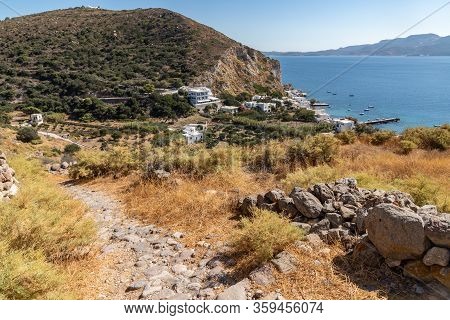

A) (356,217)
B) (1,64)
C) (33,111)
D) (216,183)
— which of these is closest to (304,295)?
(356,217)

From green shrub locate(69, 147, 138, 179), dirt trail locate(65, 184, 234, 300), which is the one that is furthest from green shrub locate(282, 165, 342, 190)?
green shrub locate(69, 147, 138, 179)

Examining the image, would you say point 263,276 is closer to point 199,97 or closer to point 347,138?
point 347,138

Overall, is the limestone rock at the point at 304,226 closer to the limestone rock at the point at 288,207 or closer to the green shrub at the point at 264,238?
the green shrub at the point at 264,238

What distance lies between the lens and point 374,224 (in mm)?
3746

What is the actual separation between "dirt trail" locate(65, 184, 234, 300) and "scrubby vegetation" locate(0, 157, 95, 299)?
44 centimetres

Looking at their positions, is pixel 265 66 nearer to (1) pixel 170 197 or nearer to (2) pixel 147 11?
(2) pixel 147 11

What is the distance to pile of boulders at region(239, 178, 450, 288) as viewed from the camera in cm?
334

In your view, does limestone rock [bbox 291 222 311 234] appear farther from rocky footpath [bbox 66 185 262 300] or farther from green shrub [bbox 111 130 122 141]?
green shrub [bbox 111 130 122 141]

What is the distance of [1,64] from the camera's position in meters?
54.4

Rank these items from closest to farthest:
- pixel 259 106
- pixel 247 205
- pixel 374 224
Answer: pixel 374 224, pixel 247 205, pixel 259 106

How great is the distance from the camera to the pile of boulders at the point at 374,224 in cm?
334

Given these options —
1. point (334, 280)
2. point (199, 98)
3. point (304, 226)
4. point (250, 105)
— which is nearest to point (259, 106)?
point (250, 105)

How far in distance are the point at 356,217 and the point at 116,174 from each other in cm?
672

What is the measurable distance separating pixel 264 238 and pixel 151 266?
1.49 m
